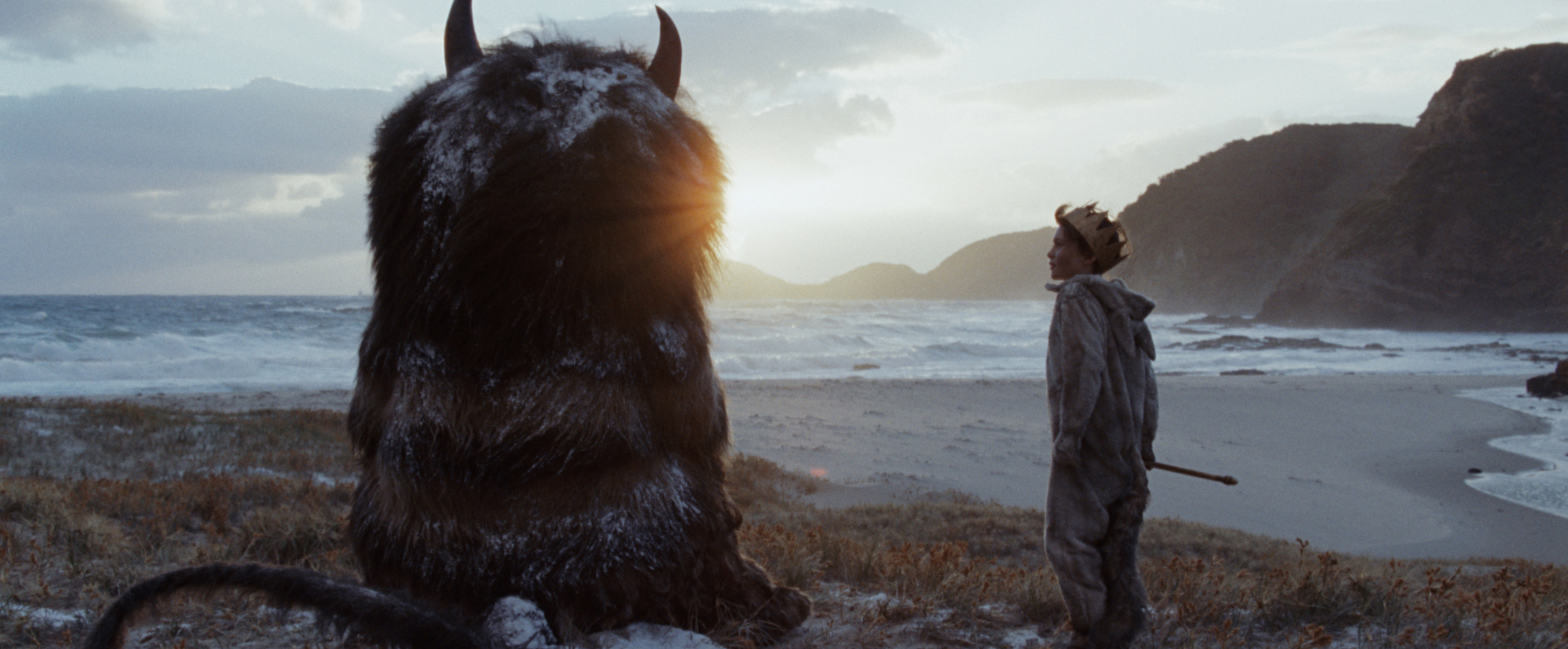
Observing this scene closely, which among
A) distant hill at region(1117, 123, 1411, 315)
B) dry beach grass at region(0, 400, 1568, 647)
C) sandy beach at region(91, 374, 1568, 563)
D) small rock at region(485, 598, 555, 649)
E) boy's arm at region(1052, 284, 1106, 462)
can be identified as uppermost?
distant hill at region(1117, 123, 1411, 315)

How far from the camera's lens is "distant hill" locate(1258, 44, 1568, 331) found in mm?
42375

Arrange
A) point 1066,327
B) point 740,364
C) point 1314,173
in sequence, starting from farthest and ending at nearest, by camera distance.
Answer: point 1314,173 < point 740,364 < point 1066,327

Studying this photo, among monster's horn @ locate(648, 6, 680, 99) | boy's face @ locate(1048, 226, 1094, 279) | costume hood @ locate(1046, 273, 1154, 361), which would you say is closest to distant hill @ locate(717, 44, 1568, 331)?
boy's face @ locate(1048, 226, 1094, 279)

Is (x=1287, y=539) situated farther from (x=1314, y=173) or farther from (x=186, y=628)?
(x=1314, y=173)

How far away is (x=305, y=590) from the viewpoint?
167 cm

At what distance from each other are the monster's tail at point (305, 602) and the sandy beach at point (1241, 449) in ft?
25.7

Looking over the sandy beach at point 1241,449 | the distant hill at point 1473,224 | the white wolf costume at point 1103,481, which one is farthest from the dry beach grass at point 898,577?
the distant hill at point 1473,224

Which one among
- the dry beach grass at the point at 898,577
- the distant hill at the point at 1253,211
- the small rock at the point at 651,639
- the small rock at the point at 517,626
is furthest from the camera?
the distant hill at the point at 1253,211

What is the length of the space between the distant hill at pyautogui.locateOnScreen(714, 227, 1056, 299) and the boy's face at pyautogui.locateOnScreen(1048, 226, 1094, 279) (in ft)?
386

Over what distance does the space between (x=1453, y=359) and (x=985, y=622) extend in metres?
33.6

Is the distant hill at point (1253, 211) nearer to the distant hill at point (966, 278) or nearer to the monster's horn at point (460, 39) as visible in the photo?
the distant hill at point (966, 278)

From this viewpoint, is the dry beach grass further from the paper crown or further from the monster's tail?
the paper crown

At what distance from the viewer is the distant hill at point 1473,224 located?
42.4 metres

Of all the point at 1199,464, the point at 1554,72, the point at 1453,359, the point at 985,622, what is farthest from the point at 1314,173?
the point at 985,622
